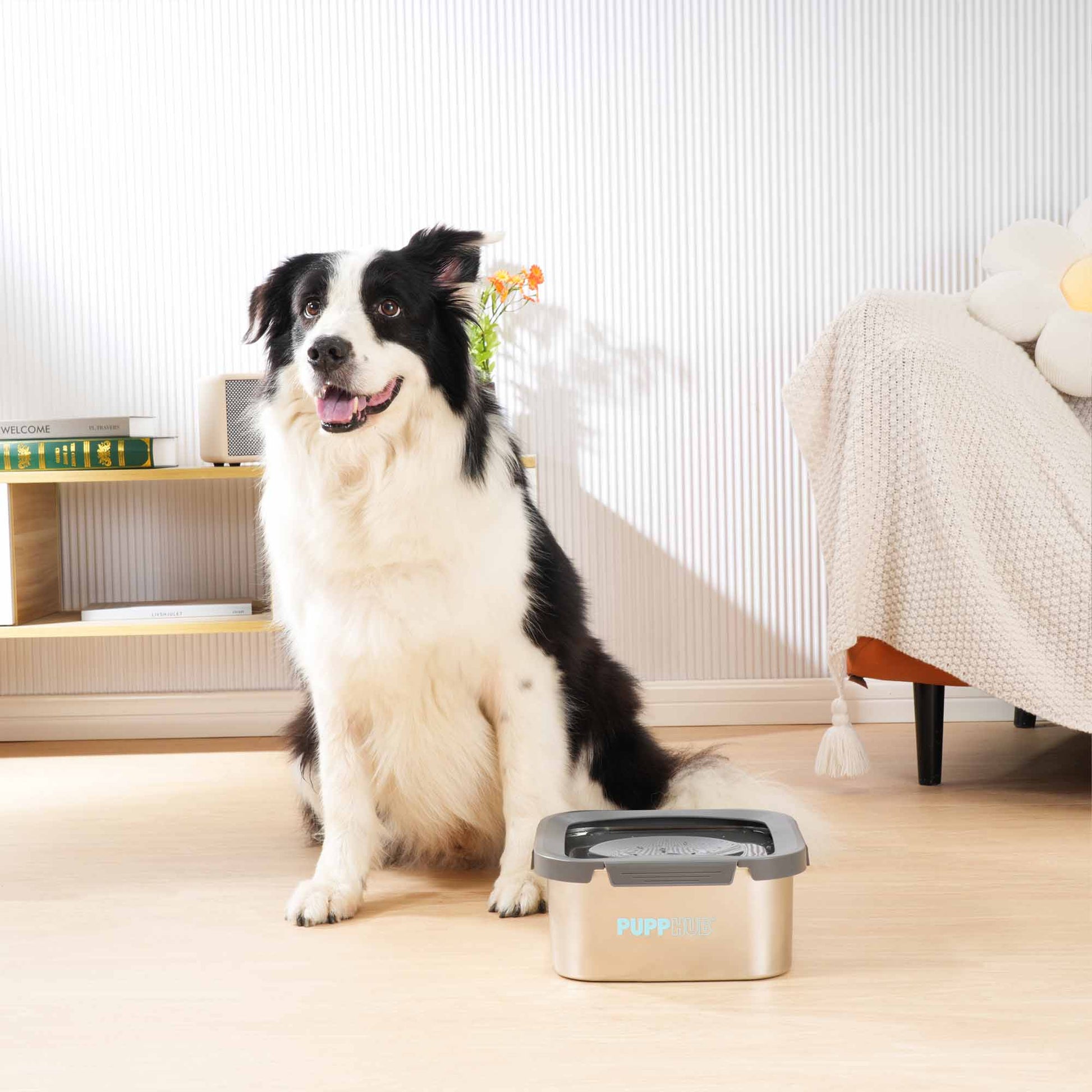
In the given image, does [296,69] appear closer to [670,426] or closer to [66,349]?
[66,349]

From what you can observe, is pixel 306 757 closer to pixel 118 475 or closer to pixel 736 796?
pixel 736 796

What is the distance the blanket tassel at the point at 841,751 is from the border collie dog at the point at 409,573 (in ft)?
2.10

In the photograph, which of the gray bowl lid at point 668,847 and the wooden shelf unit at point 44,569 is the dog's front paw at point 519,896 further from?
the wooden shelf unit at point 44,569

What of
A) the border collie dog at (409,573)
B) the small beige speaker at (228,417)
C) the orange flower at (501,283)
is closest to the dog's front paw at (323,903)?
the border collie dog at (409,573)

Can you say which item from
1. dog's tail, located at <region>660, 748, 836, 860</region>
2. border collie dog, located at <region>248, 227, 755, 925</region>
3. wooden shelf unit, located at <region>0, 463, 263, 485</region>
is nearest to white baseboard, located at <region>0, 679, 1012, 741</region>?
wooden shelf unit, located at <region>0, 463, 263, 485</region>

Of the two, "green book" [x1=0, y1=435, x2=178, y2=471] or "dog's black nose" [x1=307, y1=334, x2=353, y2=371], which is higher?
"dog's black nose" [x1=307, y1=334, x2=353, y2=371]

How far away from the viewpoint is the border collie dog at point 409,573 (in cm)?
148

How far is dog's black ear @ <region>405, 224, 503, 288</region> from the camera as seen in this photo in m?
1.51

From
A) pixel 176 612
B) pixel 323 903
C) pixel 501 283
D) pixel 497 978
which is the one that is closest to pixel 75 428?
pixel 176 612

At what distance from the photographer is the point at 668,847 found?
1.30 metres

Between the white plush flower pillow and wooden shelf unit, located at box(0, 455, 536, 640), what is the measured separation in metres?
1.05

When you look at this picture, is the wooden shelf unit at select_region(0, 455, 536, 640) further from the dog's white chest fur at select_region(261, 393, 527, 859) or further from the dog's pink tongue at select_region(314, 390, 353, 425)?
the dog's pink tongue at select_region(314, 390, 353, 425)

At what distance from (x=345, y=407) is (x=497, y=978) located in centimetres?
73

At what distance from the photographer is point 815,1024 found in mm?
1124
